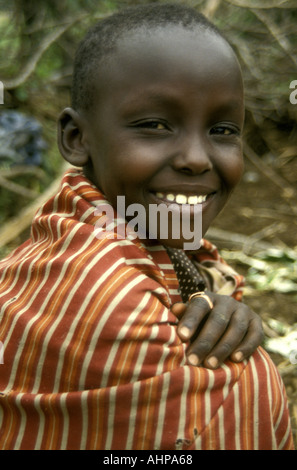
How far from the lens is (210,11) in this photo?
325 cm

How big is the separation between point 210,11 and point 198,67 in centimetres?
225

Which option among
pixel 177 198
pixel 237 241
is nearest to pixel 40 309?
pixel 177 198

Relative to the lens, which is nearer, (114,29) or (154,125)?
(154,125)

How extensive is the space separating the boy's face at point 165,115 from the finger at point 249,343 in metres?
0.27

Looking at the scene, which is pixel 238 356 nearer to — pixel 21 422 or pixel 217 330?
pixel 217 330

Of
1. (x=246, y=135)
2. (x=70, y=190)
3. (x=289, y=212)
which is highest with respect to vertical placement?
(x=246, y=135)

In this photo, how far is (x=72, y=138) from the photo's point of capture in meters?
1.43

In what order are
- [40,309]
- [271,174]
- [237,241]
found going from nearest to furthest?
[40,309], [237,241], [271,174]

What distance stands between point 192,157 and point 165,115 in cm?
12

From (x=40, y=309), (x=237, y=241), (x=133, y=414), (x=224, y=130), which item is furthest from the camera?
(x=237, y=241)

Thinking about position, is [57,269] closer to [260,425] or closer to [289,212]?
[260,425]

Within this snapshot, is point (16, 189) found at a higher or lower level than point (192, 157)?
higher

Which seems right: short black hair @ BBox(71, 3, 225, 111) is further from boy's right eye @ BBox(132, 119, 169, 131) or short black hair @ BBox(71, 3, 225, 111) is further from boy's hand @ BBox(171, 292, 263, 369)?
boy's hand @ BBox(171, 292, 263, 369)
